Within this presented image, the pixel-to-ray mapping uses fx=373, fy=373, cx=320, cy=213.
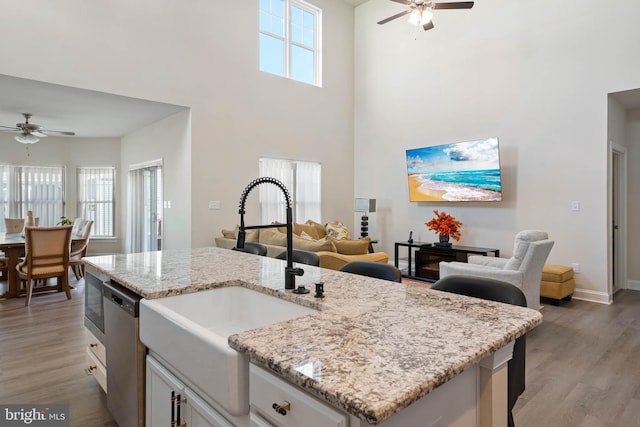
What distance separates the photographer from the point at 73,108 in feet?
18.1

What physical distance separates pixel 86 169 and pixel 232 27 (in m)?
4.89

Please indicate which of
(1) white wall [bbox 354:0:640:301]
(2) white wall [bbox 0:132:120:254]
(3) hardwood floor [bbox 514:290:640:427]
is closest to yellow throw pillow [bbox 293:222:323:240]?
(1) white wall [bbox 354:0:640:301]

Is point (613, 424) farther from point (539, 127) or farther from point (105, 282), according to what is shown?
point (539, 127)

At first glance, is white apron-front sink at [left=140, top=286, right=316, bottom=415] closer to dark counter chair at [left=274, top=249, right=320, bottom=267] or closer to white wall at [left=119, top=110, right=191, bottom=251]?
dark counter chair at [left=274, top=249, right=320, bottom=267]

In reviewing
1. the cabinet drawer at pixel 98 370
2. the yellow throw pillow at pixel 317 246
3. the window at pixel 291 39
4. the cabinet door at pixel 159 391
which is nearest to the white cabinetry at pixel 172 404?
the cabinet door at pixel 159 391

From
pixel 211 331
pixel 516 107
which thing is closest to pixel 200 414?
pixel 211 331

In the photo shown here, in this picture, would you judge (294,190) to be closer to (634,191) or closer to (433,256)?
(433,256)

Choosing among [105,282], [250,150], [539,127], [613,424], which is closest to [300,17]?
[250,150]

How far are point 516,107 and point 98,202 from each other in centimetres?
840

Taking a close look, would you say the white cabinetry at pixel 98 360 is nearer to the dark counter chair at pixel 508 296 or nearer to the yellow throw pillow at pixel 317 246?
the dark counter chair at pixel 508 296

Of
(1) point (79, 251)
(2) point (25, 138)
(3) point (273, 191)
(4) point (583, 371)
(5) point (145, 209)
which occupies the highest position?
(2) point (25, 138)

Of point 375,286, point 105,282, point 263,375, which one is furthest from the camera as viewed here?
point 105,282

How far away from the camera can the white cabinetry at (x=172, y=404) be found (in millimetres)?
1187

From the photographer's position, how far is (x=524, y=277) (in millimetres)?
3578
